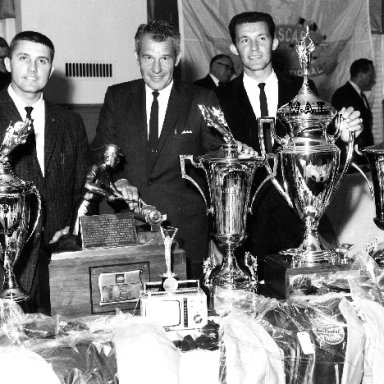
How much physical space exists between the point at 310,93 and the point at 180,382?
0.89m

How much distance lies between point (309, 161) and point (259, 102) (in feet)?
2.90

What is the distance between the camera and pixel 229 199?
5.64 feet

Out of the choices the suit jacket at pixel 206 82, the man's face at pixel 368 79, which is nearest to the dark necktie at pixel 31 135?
the suit jacket at pixel 206 82

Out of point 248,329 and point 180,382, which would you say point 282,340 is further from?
point 180,382

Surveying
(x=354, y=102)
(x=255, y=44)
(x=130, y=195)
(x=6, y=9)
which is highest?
(x=6, y=9)

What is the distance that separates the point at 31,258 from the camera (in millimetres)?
1927

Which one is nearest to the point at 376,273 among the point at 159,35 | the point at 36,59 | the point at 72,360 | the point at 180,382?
the point at 180,382

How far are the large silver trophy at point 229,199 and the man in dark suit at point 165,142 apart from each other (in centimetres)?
59

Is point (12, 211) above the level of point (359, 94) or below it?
below

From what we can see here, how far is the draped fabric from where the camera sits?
4.57 meters

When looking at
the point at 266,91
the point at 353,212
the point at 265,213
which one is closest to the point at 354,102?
the point at 353,212

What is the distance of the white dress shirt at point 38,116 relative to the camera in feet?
7.27

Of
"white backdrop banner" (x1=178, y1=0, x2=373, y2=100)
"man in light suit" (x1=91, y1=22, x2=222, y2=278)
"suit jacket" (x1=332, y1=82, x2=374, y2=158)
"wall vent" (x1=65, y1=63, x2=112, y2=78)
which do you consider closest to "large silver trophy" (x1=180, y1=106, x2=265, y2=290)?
"man in light suit" (x1=91, y1=22, x2=222, y2=278)

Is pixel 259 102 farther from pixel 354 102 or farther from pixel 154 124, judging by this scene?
pixel 354 102
